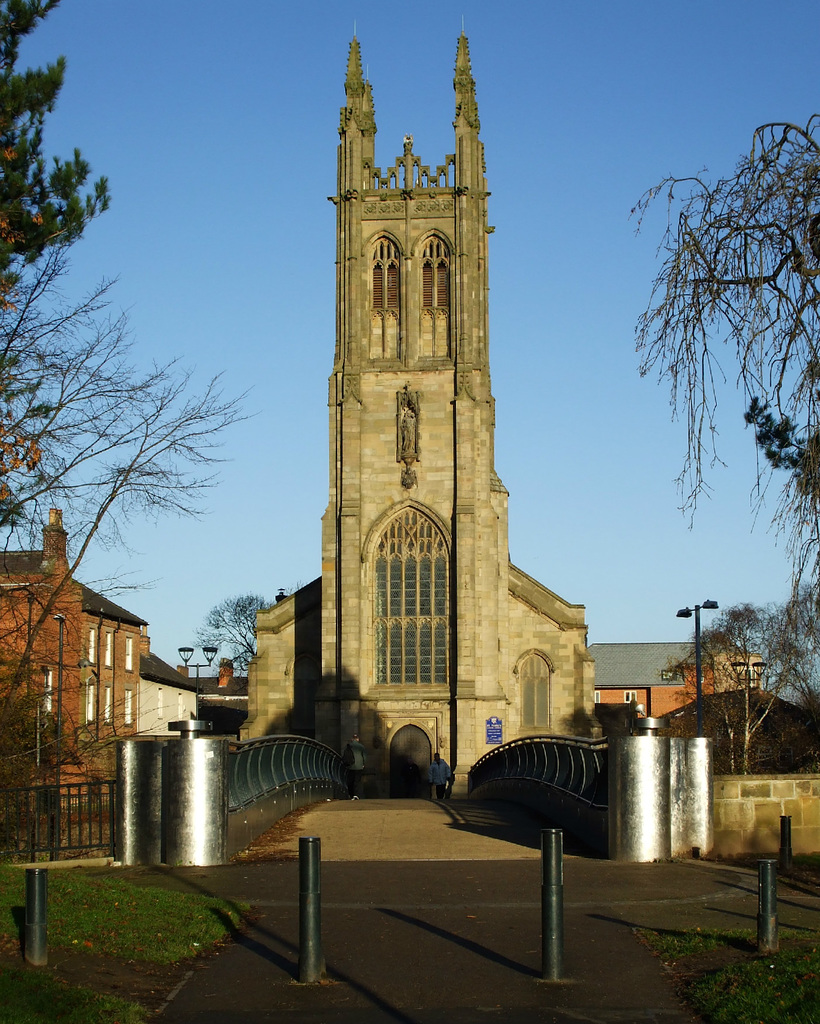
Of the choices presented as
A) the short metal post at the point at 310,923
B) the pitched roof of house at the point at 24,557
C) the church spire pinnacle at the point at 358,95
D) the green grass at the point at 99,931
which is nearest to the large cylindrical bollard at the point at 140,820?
the green grass at the point at 99,931

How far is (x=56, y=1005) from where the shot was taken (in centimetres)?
655

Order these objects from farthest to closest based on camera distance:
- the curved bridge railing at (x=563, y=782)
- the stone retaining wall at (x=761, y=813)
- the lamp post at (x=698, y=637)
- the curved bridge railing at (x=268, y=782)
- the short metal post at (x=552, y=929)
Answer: the lamp post at (x=698, y=637) → the curved bridge railing at (x=268, y=782) → the curved bridge railing at (x=563, y=782) → the stone retaining wall at (x=761, y=813) → the short metal post at (x=552, y=929)

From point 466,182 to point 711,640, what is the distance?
991 inches

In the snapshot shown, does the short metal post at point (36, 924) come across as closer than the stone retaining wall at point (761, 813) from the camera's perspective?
Yes

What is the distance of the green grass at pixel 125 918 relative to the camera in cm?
813

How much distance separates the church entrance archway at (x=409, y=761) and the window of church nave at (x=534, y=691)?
212 inches

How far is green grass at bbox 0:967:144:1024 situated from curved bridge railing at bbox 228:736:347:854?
617 cm

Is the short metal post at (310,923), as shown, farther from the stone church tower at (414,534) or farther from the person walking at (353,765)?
the stone church tower at (414,534)

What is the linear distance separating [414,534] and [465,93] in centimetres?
1634

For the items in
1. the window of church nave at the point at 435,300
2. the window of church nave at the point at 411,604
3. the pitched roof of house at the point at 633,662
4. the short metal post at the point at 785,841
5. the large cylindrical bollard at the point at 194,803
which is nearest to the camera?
the short metal post at the point at 785,841

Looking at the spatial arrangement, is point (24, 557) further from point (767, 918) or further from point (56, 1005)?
point (767, 918)

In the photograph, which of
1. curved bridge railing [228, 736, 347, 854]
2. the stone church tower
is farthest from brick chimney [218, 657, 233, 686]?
curved bridge railing [228, 736, 347, 854]

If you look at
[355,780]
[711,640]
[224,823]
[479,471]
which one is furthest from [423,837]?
[711,640]

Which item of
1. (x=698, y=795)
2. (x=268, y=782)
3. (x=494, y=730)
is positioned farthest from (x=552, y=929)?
(x=494, y=730)
